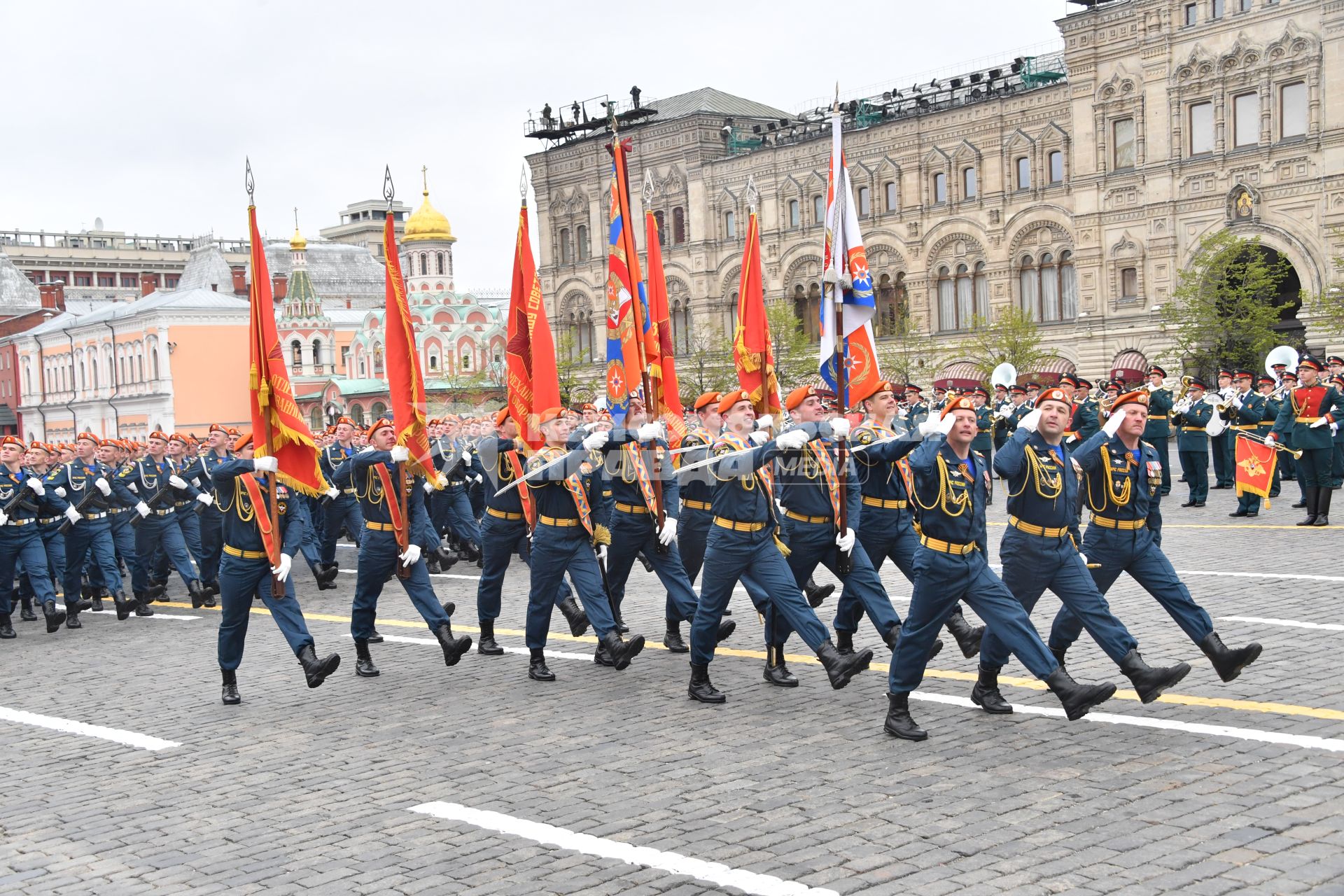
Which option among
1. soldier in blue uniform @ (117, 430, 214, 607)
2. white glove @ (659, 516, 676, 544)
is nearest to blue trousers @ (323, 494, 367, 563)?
soldier in blue uniform @ (117, 430, 214, 607)

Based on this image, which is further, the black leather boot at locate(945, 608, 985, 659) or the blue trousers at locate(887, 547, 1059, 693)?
the black leather boot at locate(945, 608, 985, 659)

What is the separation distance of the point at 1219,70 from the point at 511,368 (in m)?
33.8

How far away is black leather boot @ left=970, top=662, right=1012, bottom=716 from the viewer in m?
8.16

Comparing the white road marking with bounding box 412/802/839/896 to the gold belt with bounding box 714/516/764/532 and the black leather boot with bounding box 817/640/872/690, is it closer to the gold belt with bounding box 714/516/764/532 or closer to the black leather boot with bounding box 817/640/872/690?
the black leather boot with bounding box 817/640/872/690

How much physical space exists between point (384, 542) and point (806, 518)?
328 cm

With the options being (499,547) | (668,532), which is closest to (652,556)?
(668,532)

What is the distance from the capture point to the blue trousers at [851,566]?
9.44m

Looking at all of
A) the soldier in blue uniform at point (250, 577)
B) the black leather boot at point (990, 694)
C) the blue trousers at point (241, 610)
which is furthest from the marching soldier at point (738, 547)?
the blue trousers at point (241, 610)

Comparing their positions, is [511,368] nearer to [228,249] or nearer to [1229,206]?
[1229,206]

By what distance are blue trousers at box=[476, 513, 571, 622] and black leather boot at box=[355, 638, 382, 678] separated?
91 centimetres

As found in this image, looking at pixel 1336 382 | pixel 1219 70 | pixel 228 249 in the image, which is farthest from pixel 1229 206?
pixel 228 249

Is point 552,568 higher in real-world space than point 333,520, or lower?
higher

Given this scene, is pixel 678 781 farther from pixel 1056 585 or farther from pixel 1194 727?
pixel 1194 727

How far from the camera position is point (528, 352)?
1276 centimetres
